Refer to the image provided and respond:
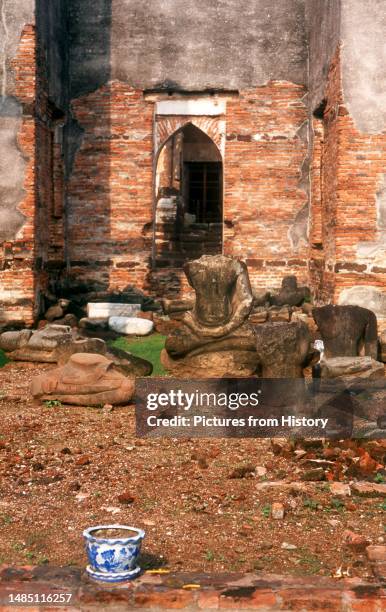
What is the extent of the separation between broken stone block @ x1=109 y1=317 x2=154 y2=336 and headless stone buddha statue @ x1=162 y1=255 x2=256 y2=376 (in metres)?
3.06

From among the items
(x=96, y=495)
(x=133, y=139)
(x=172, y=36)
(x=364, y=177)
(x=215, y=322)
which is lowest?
(x=96, y=495)

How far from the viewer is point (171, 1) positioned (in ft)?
45.8

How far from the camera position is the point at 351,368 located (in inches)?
323

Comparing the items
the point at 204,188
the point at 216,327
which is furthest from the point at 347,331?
the point at 204,188

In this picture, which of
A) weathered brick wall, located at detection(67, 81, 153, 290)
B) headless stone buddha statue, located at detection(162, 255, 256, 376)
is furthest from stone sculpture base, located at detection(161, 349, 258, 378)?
weathered brick wall, located at detection(67, 81, 153, 290)

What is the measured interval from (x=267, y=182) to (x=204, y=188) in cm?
778

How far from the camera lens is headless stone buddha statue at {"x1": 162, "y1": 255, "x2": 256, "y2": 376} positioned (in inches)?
334

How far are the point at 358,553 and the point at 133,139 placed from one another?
1106 cm

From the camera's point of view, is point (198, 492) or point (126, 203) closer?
point (198, 492)

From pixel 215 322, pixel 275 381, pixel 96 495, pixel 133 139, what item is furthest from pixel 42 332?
pixel 96 495

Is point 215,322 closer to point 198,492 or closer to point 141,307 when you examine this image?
point 198,492

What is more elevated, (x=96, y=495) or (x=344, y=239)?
(x=344, y=239)

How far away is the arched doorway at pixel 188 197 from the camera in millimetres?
16438

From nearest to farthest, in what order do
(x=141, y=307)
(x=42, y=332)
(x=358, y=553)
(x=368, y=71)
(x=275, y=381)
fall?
(x=358, y=553) < (x=275, y=381) < (x=42, y=332) < (x=368, y=71) < (x=141, y=307)
